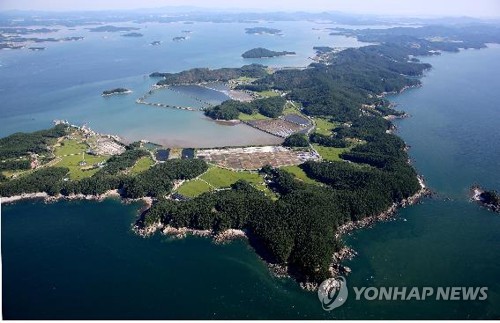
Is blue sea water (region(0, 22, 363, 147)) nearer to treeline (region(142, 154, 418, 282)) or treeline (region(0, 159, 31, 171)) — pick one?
treeline (region(0, 159, 31, 171))

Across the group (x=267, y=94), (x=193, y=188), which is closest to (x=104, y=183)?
(x=193, y=188)

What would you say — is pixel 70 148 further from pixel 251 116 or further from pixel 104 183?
pixel 251 116

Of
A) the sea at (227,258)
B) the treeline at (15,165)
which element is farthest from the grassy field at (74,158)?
the sea at (227,258)

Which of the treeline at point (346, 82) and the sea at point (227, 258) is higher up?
the treeline at point (346, 82)

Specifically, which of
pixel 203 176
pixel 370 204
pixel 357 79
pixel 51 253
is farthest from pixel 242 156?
pixel 357 79

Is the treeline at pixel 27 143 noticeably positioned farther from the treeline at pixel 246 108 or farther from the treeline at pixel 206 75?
the treeline at pixel 206 75

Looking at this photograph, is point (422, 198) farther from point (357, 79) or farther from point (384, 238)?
point (357, 79)
